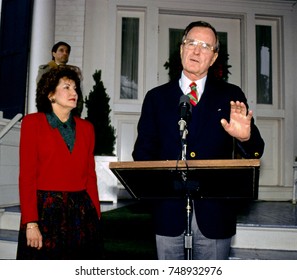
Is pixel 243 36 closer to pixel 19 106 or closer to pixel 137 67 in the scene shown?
pixel 137 67

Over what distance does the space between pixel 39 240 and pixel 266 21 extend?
6056mm

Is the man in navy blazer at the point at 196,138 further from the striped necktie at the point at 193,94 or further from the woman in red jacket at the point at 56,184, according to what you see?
the woman in red jacket at the point at 56,184

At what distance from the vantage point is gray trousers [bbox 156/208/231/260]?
147 centimetres

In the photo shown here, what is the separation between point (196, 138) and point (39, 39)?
4.54 meters

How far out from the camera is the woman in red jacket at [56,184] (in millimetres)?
1859

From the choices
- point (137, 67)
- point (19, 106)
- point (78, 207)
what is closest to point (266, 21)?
point (137, 67)

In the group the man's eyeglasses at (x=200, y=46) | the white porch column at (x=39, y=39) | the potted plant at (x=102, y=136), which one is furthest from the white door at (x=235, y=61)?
the man's eyeglasses at (x=200, y=46)

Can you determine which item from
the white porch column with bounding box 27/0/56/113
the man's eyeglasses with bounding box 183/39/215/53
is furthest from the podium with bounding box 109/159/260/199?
the white porch column with bounding box 27/0/56/113

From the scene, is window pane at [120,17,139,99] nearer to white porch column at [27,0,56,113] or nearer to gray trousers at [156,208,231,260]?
white porch column at [27,0,56,113]

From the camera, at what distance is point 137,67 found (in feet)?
21.5

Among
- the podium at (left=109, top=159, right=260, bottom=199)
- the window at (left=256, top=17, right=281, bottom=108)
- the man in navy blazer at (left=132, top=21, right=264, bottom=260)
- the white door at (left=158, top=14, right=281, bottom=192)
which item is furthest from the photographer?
the window at (left=256, top=17, right=281, bottom=108)

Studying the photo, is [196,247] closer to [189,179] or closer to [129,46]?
[189,179]

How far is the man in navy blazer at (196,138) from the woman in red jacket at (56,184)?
0.54 meters

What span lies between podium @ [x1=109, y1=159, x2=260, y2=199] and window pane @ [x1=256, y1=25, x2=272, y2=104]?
5576mm
